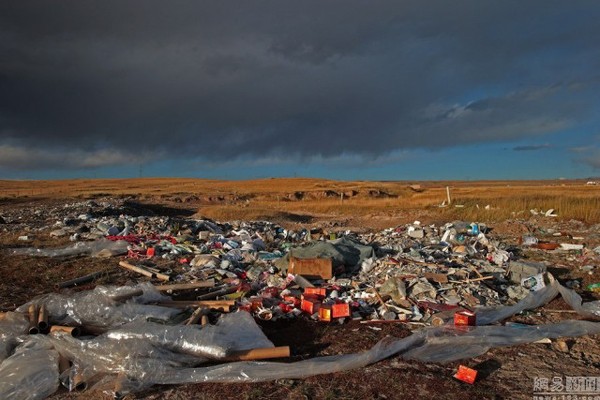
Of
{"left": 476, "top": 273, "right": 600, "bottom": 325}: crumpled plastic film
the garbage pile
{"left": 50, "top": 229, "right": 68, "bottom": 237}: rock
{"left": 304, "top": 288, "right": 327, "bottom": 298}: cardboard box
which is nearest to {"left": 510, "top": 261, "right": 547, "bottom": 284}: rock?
the garbage pile

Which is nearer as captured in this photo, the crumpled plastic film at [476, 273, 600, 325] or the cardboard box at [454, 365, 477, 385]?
the cardboard box at [454, 365, 477, 385]

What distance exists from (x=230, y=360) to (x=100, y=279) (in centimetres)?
524

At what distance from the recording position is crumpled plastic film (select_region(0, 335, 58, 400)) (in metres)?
3.86

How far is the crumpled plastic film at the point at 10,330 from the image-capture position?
4469mm

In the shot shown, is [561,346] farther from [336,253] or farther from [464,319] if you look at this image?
[336,253]

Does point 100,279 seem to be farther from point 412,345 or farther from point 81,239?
point 412,345

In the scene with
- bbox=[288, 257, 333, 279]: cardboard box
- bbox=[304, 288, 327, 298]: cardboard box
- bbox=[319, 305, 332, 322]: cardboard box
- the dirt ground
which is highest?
bbox=[288, 257, 333, 279]: cardboard box

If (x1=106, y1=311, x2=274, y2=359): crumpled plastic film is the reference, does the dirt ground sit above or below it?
below

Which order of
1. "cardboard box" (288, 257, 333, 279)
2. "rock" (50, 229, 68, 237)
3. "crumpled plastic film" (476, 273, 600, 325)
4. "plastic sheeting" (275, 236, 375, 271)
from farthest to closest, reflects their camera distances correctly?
1. "rock" (50, 229, 68, 237)
2. "plastic sheeting" (275, 236, 375, 271)
3. "cardboard box" (288, 257, 333, 279)
4. "crumpled plastic film" (476, 273, 600, 325)

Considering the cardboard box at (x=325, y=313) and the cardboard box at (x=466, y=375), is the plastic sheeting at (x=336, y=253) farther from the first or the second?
the cardboard box at (x=466, y=375)

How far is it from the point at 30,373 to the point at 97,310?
1.34 metres

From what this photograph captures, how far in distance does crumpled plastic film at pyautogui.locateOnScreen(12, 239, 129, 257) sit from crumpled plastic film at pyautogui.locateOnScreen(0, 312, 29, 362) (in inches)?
222

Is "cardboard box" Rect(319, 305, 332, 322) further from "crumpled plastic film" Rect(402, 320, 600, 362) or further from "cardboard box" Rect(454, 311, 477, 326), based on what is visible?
"cardboard box" Rect(454, 311, 477, 326)

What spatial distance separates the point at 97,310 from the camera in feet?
17.6
